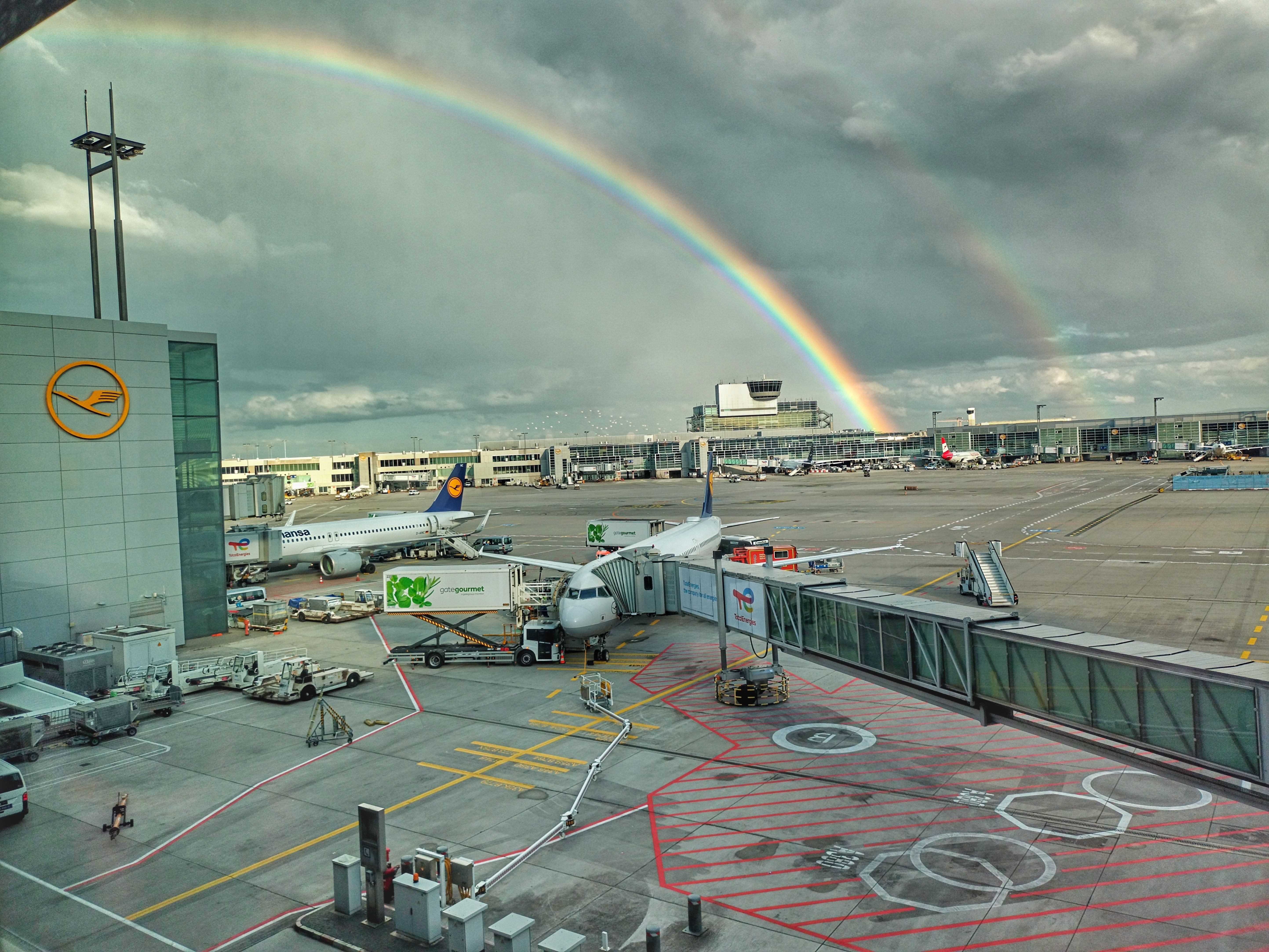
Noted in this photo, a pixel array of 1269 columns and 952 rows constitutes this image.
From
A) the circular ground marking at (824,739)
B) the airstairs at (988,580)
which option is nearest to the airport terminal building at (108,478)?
the circular ground marking at (824,739)

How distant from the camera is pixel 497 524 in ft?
391

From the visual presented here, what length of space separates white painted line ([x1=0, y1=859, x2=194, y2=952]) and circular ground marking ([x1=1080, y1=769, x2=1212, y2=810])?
2369 centimetres

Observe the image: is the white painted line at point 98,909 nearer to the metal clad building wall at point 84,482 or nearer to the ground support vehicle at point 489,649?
the ground support vehicle at point 489,649

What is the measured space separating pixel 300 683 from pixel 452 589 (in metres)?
8.68

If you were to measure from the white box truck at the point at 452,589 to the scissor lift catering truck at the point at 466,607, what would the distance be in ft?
0.09

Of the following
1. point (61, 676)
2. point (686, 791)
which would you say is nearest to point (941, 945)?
point (686, 791)

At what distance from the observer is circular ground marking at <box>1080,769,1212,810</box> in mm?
21609

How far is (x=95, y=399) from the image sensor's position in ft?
146

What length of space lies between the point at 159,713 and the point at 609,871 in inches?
1021

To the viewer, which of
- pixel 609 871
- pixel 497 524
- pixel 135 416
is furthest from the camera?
pixel 497 524

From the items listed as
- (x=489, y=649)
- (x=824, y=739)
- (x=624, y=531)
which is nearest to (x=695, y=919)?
(x=824, y=739)

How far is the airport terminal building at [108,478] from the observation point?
135 ft

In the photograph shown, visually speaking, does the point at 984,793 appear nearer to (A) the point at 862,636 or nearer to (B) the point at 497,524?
(A) the point at 862,636

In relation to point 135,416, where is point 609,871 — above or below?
below
